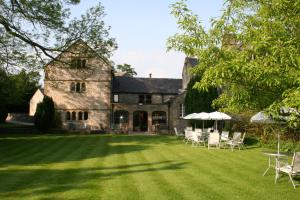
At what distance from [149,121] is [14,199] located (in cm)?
3777

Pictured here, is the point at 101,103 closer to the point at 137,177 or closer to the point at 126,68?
the point at 137,177

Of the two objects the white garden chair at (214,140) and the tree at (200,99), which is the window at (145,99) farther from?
the white garden chair at (214,140)

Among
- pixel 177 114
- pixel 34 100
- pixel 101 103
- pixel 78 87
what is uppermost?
pixel 78 87

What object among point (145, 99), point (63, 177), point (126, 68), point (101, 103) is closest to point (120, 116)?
point (101, 103)

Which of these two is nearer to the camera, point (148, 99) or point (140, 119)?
point (148, 99)

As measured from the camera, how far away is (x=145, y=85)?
170 ft

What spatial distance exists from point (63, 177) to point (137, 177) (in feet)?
8.23

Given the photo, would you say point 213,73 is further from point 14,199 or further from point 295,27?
point 14,199

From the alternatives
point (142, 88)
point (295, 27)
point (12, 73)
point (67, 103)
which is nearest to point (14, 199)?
point (295, 27)

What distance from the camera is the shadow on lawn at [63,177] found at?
1130 cm

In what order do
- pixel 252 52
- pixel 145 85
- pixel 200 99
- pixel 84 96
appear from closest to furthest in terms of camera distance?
pixel 252 52 < pixel 200 99 < pixel 84 96 < pixel 145 85

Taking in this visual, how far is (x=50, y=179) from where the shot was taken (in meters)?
13.0

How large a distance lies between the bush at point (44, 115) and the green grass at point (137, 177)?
68.7ft

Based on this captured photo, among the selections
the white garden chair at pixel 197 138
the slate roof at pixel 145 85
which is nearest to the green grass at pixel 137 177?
the white garden chair at pixel 197 138
